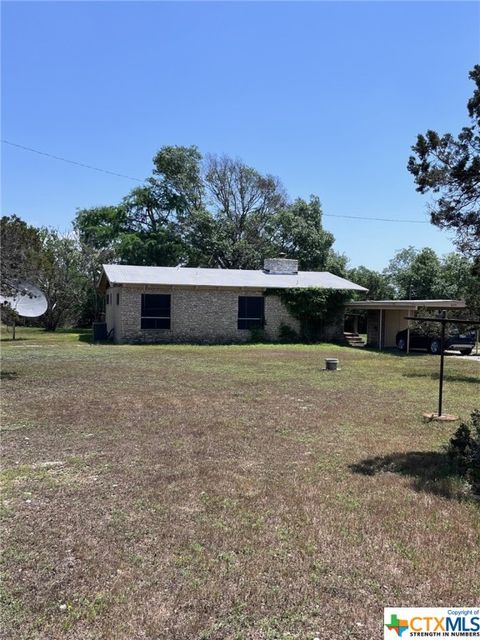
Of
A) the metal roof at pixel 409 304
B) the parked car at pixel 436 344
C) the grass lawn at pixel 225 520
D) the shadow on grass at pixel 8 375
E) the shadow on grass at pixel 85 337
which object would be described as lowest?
the grass lawn at pixel 225 520

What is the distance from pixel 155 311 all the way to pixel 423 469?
1843 centimetres

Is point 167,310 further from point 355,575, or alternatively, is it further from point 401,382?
point 355,575

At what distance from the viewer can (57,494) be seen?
4.35 m

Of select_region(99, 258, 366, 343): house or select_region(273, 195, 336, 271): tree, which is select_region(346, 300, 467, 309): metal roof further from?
select_region(273, 195, 336, 271): tree

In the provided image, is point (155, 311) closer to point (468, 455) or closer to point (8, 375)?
point (8, 375)

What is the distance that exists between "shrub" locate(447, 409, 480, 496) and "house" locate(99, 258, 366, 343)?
17.7m

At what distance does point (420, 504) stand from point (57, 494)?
307 centimetres

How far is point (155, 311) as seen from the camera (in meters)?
22.6

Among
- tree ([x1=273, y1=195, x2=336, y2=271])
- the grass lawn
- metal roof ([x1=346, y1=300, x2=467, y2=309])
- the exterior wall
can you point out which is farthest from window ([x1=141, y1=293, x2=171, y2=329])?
tree ([x1=273, y1=195, x2=336, y2=271])

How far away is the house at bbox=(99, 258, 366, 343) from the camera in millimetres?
22172

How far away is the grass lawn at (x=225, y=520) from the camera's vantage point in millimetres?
2707

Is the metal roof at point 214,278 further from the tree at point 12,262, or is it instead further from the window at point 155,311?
the tree at point 12,262

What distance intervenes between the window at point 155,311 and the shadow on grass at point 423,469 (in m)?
17.8

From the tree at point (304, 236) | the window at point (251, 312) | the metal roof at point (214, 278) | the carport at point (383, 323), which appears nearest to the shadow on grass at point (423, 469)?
the metal roof at point (214, 278)
